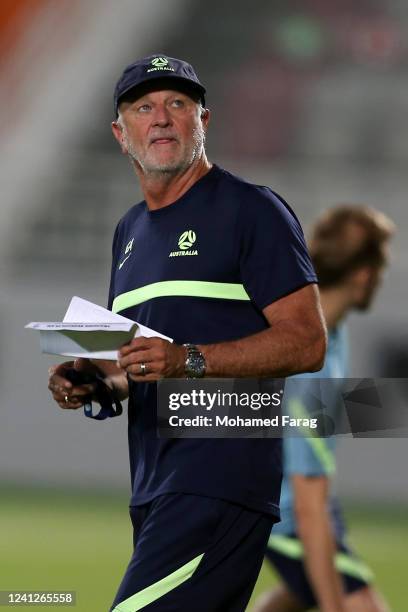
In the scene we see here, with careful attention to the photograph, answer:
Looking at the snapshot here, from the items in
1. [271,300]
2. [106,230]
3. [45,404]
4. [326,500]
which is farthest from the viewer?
[106,230]

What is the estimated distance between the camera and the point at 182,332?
3.55 meters

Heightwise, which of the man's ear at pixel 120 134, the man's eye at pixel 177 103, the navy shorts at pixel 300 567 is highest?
the man's eye at pixel 177 103

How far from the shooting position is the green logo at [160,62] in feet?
12.4

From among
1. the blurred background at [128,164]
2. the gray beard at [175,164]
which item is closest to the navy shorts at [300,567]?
the gray beard at [175,164]

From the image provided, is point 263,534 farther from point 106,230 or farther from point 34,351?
point 106,230

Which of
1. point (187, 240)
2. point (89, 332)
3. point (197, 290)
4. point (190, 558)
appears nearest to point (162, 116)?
point (187, 240)

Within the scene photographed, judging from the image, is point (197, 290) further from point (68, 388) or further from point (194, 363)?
point (68, 388)

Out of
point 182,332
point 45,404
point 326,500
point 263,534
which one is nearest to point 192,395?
point 182,332

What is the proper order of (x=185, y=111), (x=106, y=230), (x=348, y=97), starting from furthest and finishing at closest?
(x=348, y=97)
(x=106, y=230)
(x=185, y=111)

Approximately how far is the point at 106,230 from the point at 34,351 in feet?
10.1

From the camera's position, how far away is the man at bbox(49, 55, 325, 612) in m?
3.40

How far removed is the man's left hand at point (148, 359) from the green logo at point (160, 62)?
92cm

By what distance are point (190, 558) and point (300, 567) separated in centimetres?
203

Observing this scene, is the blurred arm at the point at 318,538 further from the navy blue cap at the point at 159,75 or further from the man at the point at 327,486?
the navy blue cap at the point at 159,75
